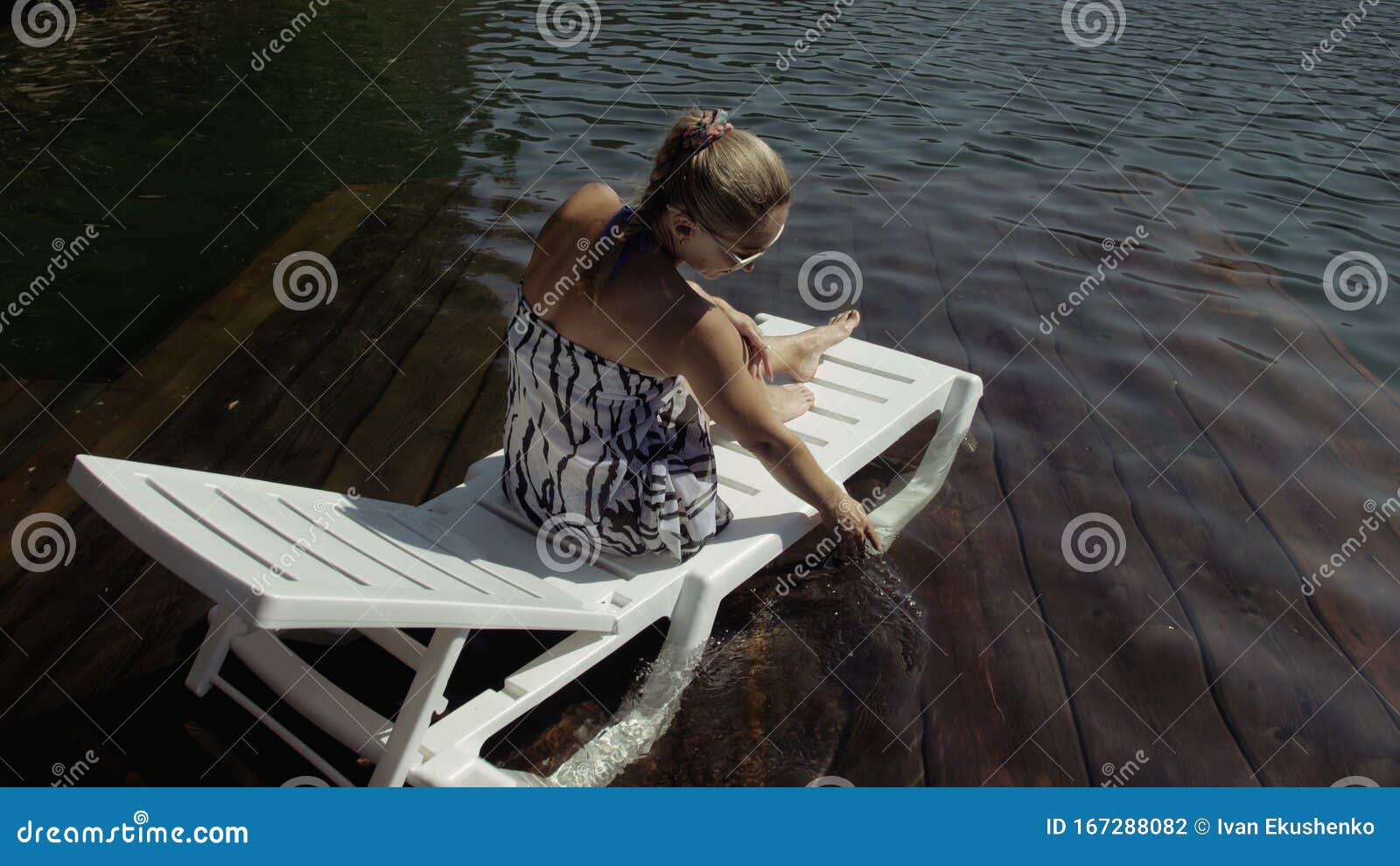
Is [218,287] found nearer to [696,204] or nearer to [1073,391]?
[696,204]

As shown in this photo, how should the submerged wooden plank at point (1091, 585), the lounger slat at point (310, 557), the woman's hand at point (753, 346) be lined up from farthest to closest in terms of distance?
the woman's hand at point (753, 346) < the submerged wooden plank at point (1091, 585) < the lounger slat at point (310, 557)

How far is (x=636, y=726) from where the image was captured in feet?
8.43

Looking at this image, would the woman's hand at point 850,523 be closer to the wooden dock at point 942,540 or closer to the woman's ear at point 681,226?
the wooden dock at point 942,540

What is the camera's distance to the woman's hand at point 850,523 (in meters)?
2.65

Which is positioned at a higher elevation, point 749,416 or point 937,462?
point 749,416

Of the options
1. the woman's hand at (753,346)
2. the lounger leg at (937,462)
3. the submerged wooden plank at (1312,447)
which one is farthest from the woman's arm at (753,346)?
the submerged wooden plank at (1312,447)

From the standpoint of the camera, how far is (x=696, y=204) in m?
2.22

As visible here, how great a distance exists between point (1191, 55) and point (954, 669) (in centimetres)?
777

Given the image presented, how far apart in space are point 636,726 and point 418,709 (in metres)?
0.70

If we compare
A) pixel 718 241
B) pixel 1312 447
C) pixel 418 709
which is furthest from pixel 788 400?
pixel 1312 447

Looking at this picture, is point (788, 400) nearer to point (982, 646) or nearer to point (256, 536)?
point (982, 646)

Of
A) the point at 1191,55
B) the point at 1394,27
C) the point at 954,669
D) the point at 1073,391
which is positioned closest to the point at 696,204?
the point at 954,669

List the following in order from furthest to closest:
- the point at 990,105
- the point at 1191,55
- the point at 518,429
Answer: the point at 1191,55, the point at 990,105, the point at 518,429

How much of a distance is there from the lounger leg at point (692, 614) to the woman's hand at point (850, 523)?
0.36 m
